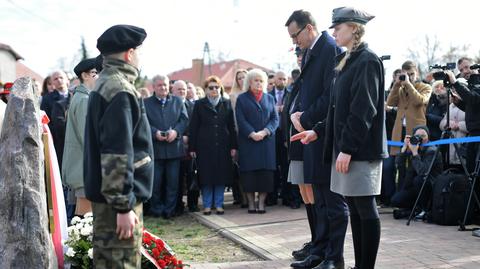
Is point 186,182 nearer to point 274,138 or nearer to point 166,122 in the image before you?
point 166,122

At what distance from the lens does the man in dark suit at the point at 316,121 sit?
4.98 meters

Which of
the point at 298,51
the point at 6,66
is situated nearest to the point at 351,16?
the point at 298,51

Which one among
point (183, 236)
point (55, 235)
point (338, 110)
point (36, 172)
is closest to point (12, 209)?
point (36, 172)

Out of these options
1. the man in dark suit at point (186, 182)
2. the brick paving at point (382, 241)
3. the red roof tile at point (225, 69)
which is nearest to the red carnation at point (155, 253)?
the brick paving at point (382, 241)

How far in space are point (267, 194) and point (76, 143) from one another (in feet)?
16.2

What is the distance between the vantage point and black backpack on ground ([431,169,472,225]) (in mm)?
7430

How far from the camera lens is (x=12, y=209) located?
13.6 ft

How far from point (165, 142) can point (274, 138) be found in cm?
180

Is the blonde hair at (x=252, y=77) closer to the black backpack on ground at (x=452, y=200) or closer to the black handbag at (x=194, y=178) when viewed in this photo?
the black handbag at (x=194, y=178)

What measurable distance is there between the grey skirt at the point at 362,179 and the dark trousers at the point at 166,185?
5315mm

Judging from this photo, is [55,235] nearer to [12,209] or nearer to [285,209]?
[12,209]

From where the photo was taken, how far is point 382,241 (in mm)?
6453

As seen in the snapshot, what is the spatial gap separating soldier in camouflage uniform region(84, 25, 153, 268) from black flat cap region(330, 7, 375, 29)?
1.68m

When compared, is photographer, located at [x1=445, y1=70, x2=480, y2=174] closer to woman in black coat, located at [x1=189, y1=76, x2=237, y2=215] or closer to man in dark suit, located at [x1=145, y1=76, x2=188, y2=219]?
woman in black coat, located at [x1=189, y1=76, x2=237, y2=215]
